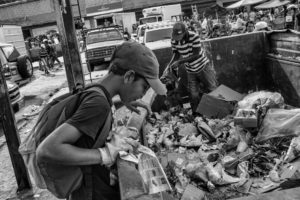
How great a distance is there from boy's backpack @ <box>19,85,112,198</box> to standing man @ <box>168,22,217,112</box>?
464cm

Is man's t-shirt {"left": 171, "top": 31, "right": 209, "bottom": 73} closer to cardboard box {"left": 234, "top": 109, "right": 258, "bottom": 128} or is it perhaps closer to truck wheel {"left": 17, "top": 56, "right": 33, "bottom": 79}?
cardboard box {"left": 234, "top": 109, "right": 258, "bottom": 128}

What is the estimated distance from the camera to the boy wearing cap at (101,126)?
146cm

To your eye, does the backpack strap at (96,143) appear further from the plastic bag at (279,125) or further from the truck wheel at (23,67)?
the truck wheel at (23,67)

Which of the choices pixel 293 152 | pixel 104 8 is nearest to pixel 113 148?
pixel 293 152

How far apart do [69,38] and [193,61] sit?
2387mm

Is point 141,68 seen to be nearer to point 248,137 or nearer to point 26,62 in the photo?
point 248,137

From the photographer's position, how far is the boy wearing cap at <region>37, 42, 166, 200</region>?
1460mm

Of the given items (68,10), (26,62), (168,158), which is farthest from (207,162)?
(26,62)

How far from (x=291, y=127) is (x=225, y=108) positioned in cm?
166

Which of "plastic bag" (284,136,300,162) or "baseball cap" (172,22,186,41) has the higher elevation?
"baseball cap" (172,22,186,41)

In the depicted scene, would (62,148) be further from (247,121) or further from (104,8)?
(104,8)

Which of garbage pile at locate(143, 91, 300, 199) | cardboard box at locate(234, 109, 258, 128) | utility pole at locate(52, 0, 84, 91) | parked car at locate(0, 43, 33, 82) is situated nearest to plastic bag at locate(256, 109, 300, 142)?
garbage pile at locate(143, 91, 300, 199)

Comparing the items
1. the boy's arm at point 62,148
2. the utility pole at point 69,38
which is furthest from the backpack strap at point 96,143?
the utility pole at point 69,38

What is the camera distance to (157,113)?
22.7ft
